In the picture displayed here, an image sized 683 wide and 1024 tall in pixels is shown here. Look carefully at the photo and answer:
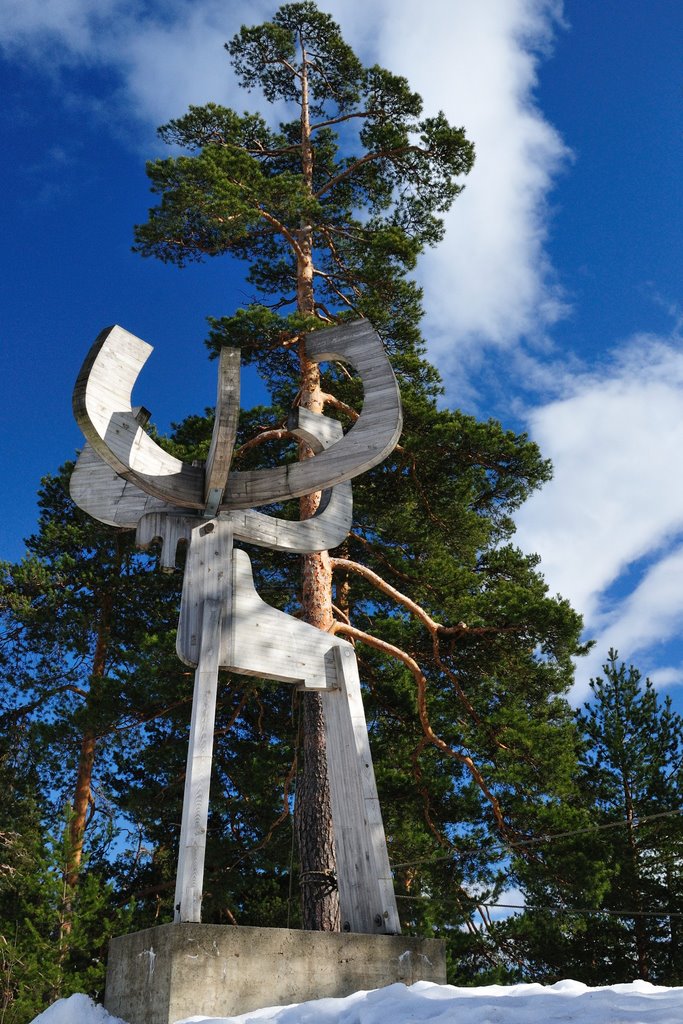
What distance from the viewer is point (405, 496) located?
10734mm

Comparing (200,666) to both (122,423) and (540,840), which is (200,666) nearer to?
(122,423)

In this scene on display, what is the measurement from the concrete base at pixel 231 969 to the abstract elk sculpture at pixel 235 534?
37cm

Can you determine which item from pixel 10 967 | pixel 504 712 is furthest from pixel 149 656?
pixel 504 712

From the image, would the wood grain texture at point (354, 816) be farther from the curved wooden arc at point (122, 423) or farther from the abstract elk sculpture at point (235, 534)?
the curved wooden arc at point (122, 423)

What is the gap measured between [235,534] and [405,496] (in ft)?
19.4

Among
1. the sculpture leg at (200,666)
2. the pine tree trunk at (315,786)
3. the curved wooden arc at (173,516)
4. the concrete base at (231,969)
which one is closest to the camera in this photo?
the concrete base at (231,969)

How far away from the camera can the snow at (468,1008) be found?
3087 mm

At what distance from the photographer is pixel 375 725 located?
11.2 meters

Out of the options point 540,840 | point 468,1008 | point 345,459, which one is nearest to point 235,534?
point 345,459

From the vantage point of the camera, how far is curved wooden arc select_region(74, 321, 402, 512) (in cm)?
458

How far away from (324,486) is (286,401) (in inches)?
265

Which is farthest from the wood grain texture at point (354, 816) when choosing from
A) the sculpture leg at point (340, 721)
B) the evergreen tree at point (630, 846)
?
the evergreen tree at point (630, 846)

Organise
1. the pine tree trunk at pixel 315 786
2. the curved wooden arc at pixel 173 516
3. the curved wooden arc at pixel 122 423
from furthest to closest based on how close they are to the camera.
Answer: the pine tree trunk at pixel 315 786 → the curved wooden arc at pixel 173 516 → the curved wooden arc at pixel 122 423

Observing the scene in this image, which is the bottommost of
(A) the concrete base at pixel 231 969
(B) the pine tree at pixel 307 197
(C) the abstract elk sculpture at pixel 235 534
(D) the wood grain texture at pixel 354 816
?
(A) the concrete base at pixel 231 969
